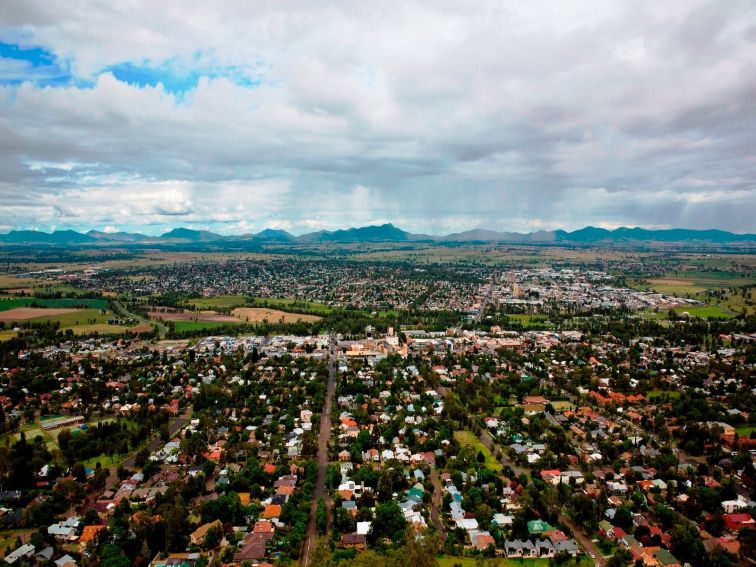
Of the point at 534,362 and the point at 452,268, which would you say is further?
the point at 452,268

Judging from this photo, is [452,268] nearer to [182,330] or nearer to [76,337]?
[182,330]

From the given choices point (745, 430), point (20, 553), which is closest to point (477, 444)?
point (745, 430)

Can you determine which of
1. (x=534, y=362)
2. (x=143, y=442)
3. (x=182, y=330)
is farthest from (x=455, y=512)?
(x=182, y=330)

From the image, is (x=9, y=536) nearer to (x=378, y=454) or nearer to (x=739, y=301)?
(x=378, y=454)

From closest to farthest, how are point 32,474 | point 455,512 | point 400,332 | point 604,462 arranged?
point 455,512 < point 32,474 < point 604,462 < point 400,332

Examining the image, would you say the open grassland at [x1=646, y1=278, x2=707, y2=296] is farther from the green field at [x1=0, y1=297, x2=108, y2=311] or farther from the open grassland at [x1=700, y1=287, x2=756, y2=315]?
the green field at [x1=0, y1=297, x2=108, y2=311]

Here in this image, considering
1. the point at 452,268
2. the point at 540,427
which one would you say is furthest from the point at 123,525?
the point at 452,268

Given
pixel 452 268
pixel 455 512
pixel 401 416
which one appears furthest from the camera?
pixel 452 268
